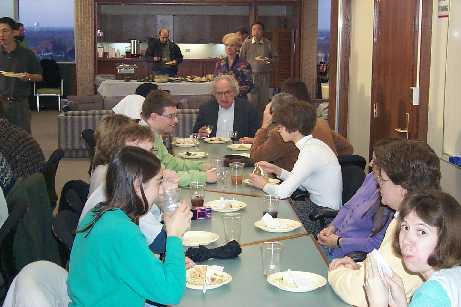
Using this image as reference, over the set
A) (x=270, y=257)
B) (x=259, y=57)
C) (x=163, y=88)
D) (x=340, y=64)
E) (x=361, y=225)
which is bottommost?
(x=361, y=225)

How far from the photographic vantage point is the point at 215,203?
12.8ft

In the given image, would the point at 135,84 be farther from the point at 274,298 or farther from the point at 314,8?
A: the point at 274,298

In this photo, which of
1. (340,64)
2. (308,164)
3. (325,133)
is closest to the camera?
(308,164)

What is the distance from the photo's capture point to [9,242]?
3.26 metres

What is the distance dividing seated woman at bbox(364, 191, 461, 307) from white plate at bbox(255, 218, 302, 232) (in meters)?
1.29

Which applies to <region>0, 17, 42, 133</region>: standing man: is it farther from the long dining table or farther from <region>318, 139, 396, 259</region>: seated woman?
<region>318, 139, 396, 259</region>: seated woman

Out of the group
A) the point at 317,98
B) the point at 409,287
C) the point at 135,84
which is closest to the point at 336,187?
the point at 409,287

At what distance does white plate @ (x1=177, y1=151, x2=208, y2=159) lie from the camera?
5.63m

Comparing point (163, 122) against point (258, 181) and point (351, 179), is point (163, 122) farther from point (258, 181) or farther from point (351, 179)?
point (351, 179)

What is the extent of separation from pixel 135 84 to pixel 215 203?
8411 millimetres

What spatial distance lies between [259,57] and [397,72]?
6.77 m

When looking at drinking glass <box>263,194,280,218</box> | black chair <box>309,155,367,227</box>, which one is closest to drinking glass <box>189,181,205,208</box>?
drinking glass <box>263,194,280,218</box>

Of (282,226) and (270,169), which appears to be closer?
(282,226)

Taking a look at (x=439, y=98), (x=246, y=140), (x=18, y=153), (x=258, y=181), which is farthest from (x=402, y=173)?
(x=246, y=140)
